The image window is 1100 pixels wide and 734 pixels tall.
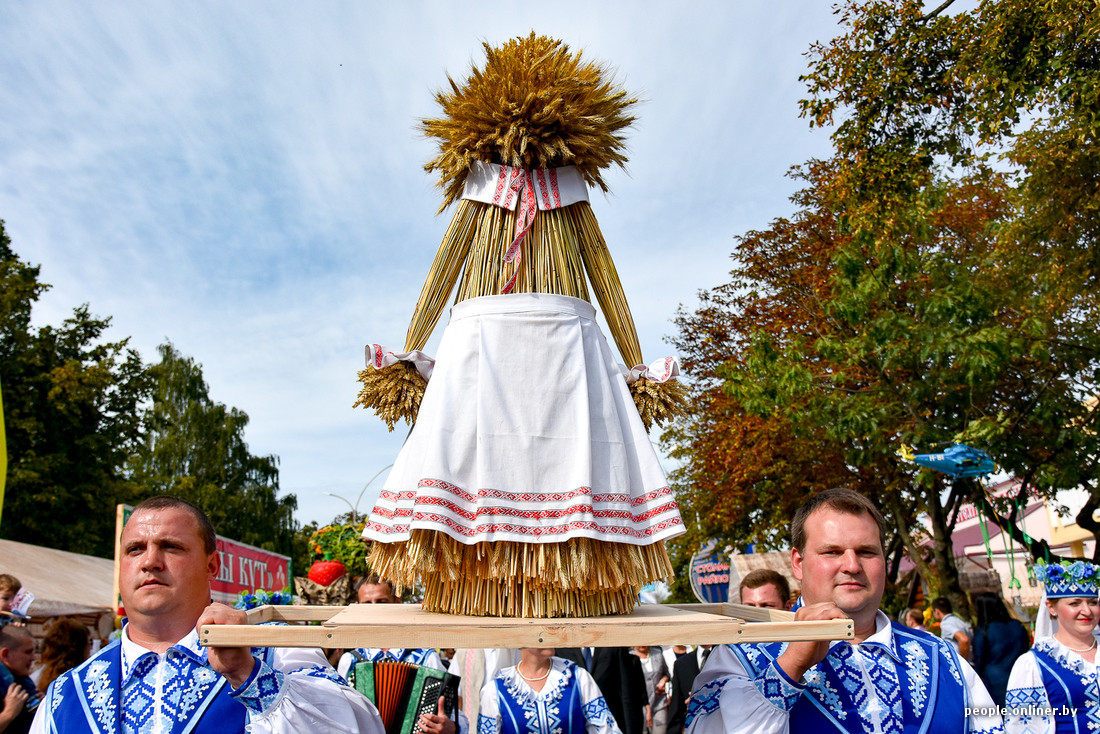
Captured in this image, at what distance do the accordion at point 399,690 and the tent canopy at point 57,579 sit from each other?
10525 millimetres

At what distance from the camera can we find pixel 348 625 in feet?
6.86

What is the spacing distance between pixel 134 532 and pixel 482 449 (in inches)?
44.1

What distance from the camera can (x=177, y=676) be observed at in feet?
8.59

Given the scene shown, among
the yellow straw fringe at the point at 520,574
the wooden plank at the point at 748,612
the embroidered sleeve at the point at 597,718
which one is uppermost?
the yellow straw fringe at the point at 520,574

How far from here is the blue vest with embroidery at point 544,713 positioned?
514 cm

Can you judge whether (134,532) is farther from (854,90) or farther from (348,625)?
(854,90)

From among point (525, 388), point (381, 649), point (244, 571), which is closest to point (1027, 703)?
point (525, 388)

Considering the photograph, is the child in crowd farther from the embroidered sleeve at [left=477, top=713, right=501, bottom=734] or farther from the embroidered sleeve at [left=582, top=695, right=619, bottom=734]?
the embroidered sleeve at [left=582, top=695, right=619, bottom=734]

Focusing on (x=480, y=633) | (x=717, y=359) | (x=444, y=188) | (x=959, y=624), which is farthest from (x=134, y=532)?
(x=717, y=359)

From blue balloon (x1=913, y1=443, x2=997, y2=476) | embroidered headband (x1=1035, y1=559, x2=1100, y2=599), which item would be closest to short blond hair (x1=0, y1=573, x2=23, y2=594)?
embroidered headband (x1=1035, y1=559, x2=1100, y2=599)

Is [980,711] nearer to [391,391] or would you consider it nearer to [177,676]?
[391,391]

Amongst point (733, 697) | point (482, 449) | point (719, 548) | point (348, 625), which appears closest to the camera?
point (348, 625)

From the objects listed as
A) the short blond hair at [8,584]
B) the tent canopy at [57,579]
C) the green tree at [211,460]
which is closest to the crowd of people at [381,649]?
the short blond hair at [8,584]

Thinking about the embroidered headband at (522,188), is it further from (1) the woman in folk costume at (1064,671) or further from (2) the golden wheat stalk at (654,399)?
(1) the woman in folk costume at (1064,671)
